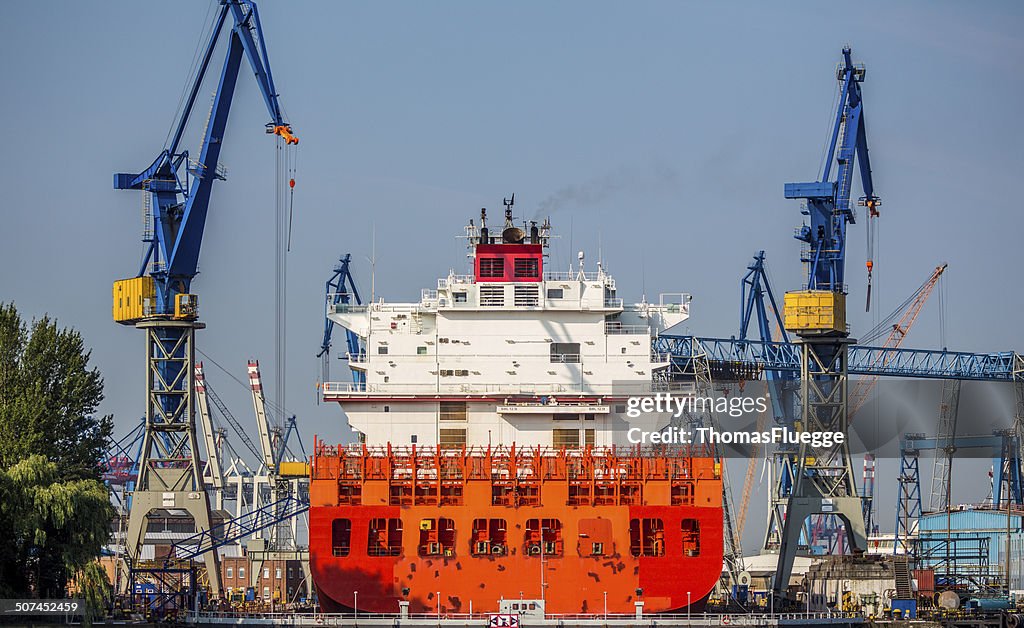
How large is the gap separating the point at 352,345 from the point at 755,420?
56.3m

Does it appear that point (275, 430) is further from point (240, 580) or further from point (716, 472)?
point (716, 472)

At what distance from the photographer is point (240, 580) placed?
430ft

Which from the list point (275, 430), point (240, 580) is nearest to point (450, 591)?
point (240, 580)

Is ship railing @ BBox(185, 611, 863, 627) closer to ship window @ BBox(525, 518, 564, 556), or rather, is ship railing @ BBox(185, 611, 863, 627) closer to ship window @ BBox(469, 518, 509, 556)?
ship window @ BBox(469, 518, 509, 556)

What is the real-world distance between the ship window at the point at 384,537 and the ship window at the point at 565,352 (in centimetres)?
1314

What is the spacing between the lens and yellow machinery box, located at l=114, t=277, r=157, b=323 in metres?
82.4

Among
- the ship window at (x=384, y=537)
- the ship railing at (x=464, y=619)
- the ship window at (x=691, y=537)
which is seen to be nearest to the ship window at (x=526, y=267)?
the ship window at (x=384, y=537)

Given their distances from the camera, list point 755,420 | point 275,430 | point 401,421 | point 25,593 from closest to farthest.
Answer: point 25,593, point 401,421, point 275,430, point 755,420

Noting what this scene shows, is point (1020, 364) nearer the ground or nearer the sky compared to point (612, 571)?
nearer the sky

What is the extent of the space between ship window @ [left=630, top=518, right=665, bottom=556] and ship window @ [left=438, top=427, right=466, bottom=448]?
10855 millimetres

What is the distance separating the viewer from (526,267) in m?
82.2

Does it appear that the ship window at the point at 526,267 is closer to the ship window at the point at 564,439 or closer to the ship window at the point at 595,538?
the ship window at the point at 564,439

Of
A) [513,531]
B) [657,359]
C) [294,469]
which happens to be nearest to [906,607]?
[657,359]

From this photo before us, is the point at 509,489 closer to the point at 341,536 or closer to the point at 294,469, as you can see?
the point at 341,536
